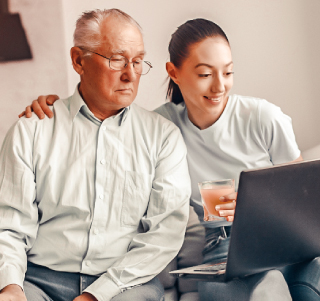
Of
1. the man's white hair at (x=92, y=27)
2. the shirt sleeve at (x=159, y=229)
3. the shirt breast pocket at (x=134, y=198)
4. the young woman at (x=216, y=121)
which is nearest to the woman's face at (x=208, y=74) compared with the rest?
the young woman at (x=216, y=121)

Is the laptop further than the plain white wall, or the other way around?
the plain white wall

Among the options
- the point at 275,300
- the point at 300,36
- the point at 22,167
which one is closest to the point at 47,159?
the point at 22,167

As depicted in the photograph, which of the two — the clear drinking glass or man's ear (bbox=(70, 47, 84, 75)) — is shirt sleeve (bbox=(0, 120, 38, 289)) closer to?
man's ear (bbox=(70, 47, 84, 75))

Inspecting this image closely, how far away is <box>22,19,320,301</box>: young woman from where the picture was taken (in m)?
1.57

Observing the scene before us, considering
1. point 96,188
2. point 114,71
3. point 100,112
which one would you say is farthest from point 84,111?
point 96,188

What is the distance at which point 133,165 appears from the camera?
4.93 ft

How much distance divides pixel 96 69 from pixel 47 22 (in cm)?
95

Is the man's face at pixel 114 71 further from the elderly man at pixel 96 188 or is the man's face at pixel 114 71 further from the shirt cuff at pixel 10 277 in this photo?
the shirt cuff at pixel 10 277

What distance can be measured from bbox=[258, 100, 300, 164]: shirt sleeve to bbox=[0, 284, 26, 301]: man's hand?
103 cm

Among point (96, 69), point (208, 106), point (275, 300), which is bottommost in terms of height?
point (275, 300)

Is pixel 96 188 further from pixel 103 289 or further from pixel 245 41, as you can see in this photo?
pixel 245 41

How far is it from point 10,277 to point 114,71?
76cm

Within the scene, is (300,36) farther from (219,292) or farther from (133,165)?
(219,292)

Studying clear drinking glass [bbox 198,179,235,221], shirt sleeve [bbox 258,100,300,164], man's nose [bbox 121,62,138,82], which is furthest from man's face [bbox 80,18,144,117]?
shirt sleeve [bbox 258,100,300,164]
